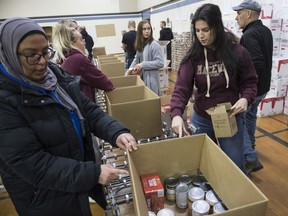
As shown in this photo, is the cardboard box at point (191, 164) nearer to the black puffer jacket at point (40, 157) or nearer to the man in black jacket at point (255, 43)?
the black puffer jacket at point (40, 157)

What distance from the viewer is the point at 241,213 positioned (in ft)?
2.18

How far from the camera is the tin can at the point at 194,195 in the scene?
101 centimetres

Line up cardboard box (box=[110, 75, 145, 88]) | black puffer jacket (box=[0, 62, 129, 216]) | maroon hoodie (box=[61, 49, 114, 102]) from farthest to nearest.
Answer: cardboard box (box=[110, 75, 145, 88])
maroon hoodie (box=[61, 49, 114, 102])
black puffer jacket (box=[0, 62, 129, 216])

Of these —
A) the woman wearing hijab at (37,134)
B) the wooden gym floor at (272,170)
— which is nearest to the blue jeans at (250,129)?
the wooden gym floor at (272,170)

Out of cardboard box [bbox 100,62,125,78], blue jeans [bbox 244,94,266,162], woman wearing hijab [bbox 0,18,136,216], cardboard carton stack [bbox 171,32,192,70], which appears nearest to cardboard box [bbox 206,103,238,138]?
woman wearing hijab [bbox 0,18,136,216]

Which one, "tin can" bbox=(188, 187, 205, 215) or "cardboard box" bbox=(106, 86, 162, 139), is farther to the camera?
"cardboard box" bbox=(106, 86, 162, 139)

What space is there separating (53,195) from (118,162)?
597 millimetres

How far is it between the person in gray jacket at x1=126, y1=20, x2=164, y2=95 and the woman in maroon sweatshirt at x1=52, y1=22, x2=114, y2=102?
92cm

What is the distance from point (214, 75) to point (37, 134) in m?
1.01

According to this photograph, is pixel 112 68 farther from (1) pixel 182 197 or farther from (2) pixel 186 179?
(1) pixel 182 197

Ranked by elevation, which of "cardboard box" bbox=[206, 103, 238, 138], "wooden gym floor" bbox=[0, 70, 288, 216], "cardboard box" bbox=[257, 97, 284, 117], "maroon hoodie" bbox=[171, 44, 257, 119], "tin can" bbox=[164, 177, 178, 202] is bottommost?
"wooden gym floor" bbox=[0, 70, 288, 216]

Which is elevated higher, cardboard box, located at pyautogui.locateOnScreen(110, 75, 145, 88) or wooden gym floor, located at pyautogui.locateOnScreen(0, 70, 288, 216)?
cardboard box, located at pyautogui.locateOnScreen(110, 75, 145, 88)

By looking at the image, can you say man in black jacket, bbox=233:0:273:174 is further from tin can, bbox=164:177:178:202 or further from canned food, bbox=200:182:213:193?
tin can, bbox=164:177:178:202

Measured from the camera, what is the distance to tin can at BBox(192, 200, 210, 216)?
36.5 inches
